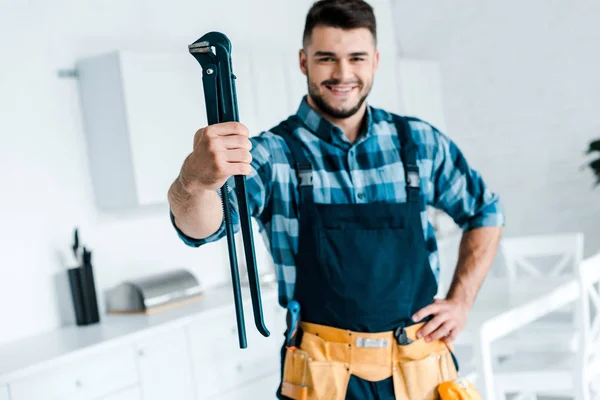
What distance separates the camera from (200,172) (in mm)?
1126

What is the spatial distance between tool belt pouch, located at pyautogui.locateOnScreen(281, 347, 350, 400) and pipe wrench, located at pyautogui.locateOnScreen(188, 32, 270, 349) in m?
0.72

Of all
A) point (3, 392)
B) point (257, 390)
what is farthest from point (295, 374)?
point (257, 390)

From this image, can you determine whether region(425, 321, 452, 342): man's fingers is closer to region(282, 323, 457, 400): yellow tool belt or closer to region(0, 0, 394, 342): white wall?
region(282, 323, 457, 400): yellow tool belt

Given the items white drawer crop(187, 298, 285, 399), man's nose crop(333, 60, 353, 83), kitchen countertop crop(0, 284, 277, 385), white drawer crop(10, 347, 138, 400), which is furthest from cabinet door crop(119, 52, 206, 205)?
man's nose crop(333, 60, 353, 83)

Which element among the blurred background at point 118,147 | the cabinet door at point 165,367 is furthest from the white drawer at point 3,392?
the cabinet door at point 165,367

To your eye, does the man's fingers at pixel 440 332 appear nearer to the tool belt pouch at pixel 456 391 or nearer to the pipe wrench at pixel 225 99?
the tool belt pouch at pixel 456 391

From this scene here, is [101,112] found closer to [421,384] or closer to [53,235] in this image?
[53,235]

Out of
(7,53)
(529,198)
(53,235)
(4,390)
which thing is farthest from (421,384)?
(529,198)

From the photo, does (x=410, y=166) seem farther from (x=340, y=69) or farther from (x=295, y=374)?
(x=295, y=374)

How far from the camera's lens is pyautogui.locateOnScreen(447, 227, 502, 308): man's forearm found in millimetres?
2037

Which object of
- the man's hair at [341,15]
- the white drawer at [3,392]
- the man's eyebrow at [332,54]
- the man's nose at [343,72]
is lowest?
the white drawer at [3,392]

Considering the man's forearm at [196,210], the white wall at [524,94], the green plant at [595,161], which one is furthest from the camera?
the white wall at [524,94]

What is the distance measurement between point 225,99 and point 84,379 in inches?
76.0

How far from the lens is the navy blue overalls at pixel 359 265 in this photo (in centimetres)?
172
